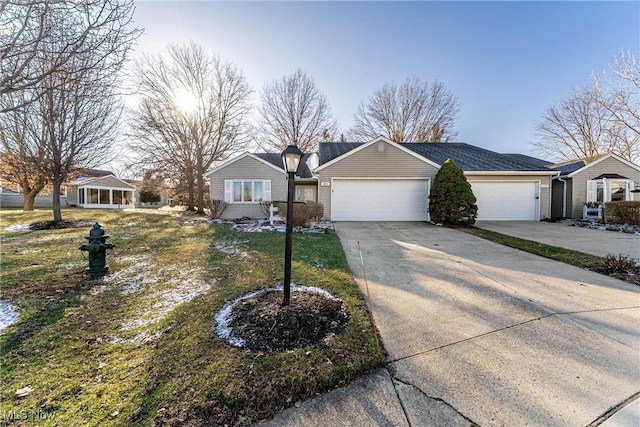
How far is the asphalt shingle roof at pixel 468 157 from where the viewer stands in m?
13.1

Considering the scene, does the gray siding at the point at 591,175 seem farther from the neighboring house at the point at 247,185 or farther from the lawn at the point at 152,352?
the lawn at the point at 152,352

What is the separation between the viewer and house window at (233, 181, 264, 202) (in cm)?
1430

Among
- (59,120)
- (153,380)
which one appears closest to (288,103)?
(59,120)

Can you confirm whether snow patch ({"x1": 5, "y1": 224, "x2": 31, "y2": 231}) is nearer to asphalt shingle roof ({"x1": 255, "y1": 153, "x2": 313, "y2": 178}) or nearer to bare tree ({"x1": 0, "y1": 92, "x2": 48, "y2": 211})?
bare tree ({"x1": 0, "y1": 92, "x2": 48, "y2": 211})

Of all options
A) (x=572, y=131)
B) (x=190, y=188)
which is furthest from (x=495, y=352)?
(x=572, y=131)

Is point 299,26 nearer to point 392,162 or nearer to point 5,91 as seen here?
point 392,162

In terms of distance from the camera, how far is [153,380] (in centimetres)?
209

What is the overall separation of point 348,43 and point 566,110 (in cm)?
2432

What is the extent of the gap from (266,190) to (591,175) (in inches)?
678

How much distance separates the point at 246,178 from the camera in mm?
14234

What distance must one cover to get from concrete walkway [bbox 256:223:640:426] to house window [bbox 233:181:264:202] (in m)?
10.5

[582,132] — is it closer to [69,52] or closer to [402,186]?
[402,186]

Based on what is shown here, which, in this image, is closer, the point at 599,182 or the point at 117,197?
the point at 599,182

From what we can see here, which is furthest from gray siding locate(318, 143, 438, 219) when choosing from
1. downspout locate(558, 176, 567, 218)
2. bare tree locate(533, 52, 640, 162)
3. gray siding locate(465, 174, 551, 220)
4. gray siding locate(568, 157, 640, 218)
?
bare tree locate(533, 52, 640, 162)
